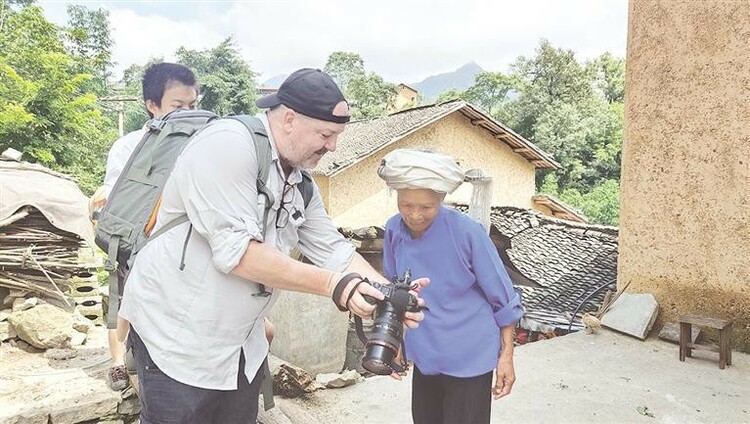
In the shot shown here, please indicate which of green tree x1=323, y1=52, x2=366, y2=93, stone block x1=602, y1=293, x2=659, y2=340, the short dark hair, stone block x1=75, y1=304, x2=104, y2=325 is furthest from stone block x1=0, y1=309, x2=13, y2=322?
green tree x1=323, y1=52, x2=366, y2=93

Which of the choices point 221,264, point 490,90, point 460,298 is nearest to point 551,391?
point 460,298

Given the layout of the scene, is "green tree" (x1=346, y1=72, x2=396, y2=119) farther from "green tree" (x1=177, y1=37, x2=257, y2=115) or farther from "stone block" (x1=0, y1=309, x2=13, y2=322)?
"stone block" (x1=0, y1=309, x2=13, y2=322)

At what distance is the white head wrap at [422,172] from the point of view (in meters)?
2.04

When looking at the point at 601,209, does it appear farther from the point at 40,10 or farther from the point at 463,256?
the point at 463,256

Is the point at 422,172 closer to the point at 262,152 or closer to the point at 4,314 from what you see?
the point at 262,152

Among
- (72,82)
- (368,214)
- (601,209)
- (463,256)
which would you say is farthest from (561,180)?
(463,256)

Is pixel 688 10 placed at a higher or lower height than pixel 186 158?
higher

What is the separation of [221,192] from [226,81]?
29.0 m

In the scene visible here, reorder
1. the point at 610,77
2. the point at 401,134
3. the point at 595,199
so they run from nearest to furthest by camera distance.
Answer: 1. the point at 401,134
2. the point at 595,199
3. the point at 610,77

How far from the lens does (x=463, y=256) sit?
2.09 meters

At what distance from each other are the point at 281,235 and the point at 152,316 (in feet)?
1.52

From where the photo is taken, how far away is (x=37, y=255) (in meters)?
5.15

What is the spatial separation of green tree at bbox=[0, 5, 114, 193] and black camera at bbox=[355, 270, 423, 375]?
12.2 m

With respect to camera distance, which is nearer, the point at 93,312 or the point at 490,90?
the point at 93,312
